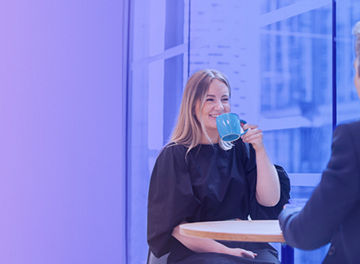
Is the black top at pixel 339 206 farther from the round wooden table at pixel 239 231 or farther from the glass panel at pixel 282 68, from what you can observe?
the glass panel at pixel 282 68

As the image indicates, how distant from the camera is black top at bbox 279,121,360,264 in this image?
984 millimetres

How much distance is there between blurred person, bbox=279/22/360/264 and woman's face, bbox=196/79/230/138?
0.88 meters

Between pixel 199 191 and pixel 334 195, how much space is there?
88 centimetres

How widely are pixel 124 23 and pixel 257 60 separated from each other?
1.27m

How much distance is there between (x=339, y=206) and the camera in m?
0.99

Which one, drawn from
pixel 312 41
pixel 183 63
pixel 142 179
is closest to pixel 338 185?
pixel 312 41

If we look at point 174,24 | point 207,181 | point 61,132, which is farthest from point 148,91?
point 207,181

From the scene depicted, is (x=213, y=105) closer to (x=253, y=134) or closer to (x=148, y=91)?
(x=253, y=134)

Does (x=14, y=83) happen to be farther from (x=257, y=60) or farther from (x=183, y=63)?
(x=257, y=60)

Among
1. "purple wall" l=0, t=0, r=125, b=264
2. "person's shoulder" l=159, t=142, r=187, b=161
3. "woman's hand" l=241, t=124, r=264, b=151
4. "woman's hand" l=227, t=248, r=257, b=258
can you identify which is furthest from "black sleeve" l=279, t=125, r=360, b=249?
"purple wall" l=0, t=0, r=125, b=264

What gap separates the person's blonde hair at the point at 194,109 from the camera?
193 cm

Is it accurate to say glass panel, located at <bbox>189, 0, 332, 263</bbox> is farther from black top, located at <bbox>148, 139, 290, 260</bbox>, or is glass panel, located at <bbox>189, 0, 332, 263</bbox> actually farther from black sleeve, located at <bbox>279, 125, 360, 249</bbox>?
black sleeve, located at <bbox>279, 125, 360, 249</bbox>

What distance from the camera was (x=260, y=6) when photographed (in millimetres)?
2359

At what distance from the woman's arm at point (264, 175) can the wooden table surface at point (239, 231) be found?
29cm
